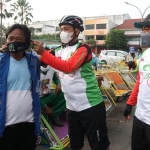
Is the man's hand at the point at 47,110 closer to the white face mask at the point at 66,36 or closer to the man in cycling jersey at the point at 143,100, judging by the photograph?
the white face mask at the point at 66,36

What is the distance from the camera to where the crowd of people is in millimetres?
1962

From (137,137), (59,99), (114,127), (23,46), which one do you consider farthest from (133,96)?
(114,127)

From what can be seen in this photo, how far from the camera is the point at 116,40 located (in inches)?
1448

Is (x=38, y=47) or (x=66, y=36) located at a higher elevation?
(x=66, y=36)

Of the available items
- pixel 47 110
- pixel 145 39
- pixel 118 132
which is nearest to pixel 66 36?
pixel 145 39

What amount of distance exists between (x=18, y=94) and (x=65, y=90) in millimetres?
615

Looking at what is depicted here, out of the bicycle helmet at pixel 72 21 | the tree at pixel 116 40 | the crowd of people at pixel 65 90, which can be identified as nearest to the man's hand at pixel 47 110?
the crowd of people at pixel 65 90

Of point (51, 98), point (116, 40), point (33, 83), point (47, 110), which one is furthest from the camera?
point (116, 40)

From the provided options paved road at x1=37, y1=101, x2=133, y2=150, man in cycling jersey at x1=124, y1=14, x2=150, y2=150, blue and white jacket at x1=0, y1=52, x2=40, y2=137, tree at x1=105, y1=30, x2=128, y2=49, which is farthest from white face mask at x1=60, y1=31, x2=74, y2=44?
tree at x1=105, y1=30, x2=128, y2=49

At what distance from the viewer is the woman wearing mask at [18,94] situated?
6.37 ft

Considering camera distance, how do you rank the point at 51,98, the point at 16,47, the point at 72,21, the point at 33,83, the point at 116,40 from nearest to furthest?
1. the point at 16,47
2. the point at 33,83
3. the point at 72,21
4. the point at 51,98
5. the point at 116,40

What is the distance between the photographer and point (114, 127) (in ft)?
15.1

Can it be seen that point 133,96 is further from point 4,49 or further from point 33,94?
point 4,49

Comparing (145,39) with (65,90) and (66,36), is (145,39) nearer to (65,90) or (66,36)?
(66,36)
